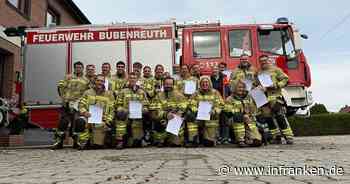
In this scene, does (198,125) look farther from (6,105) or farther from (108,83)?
(6,105)

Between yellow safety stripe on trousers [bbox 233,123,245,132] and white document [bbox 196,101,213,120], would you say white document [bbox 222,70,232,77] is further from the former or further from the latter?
yellow safety stripe on trousers [bbox 233,123,245,132]

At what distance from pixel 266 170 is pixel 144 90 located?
4.90m

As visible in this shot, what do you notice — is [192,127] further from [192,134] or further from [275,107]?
[275,107]

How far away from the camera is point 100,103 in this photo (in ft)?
27.2

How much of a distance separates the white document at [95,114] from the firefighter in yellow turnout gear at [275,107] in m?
3.23

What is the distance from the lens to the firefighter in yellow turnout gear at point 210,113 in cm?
823

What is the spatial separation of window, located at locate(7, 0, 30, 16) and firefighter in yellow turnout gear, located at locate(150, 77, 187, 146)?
8.19m

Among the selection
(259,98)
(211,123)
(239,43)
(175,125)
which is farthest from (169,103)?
(239,43)

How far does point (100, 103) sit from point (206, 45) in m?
3.00

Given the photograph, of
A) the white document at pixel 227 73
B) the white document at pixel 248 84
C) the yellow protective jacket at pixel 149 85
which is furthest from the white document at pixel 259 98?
the yellow protective jacket at pixel 149 85

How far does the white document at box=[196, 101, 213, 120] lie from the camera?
8.23m

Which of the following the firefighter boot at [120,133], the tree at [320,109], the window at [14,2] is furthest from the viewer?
the tree at [320,109]

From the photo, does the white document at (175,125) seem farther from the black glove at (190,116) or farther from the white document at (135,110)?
the white document at (135,110)

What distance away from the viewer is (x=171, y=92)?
8477 mm
